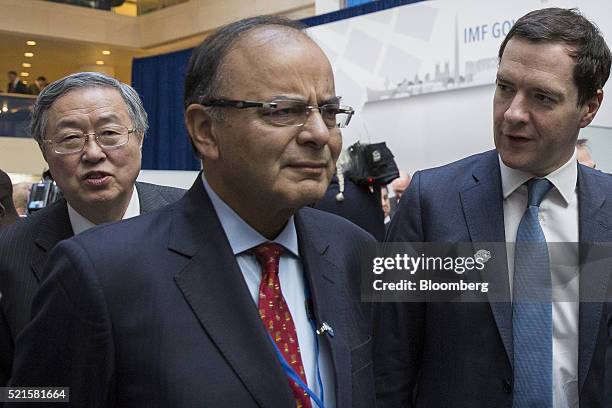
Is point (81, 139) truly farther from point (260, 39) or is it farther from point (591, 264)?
point (591, 264)

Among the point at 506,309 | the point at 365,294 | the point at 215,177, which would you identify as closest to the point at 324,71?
the point at 215,177

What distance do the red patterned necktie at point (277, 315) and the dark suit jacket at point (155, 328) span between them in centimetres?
4

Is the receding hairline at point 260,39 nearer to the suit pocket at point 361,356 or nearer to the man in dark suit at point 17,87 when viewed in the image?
the suit pocket at point 361,356

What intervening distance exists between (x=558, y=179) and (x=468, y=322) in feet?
1.34

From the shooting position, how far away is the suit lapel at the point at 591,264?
1867mm

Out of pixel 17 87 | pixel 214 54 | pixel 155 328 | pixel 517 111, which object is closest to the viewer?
pixel 155 328

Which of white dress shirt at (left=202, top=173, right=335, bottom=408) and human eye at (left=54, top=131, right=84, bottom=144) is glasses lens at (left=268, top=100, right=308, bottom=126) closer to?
white dress shirt at (left=202, top=173, right=335, bottom=408)

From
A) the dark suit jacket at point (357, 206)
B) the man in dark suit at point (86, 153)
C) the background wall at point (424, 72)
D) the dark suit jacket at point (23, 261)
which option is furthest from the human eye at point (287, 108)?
the background wall at point (424, 72)

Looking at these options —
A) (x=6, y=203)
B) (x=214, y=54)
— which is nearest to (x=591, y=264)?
(x=214, y=54)

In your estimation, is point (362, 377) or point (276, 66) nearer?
point (276, 66)

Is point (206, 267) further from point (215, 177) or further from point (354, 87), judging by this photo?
point (354, 87)

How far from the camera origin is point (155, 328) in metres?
1.42


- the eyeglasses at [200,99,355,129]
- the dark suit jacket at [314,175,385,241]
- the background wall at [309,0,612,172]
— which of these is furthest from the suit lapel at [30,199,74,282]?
the background wall at [309,0,612,172]

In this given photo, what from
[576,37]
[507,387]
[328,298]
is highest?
[576,37]
